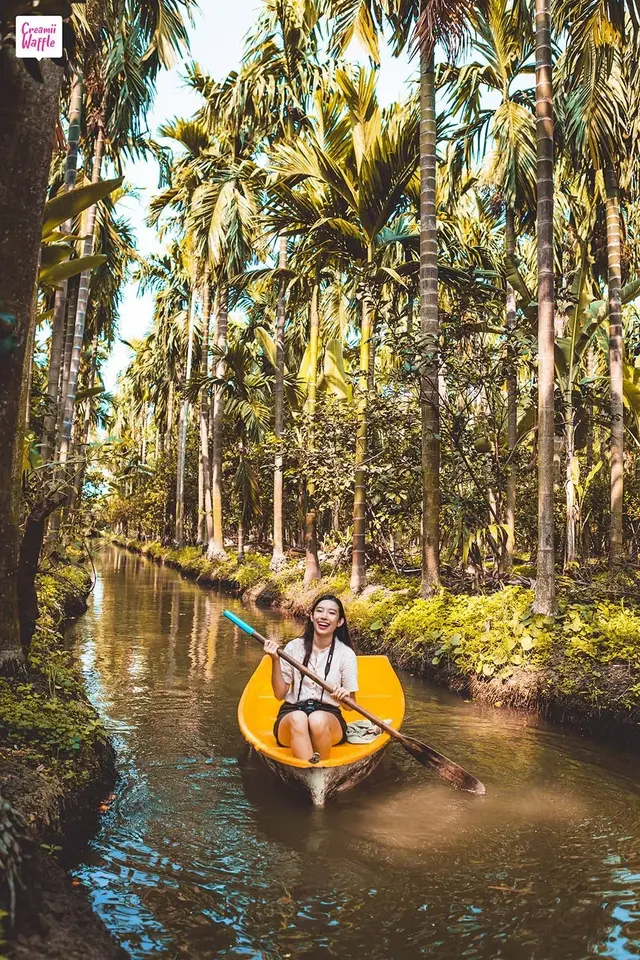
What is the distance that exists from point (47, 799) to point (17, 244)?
353cm

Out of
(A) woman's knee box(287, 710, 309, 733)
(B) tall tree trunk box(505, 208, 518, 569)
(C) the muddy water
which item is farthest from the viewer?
(B) tall tree trunk box(505, 208, 518, 569)

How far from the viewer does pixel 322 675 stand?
6.07 m

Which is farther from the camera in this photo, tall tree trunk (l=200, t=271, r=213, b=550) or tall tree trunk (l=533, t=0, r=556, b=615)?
tall tree trunk (l=200, t=271, r=213, b=550)

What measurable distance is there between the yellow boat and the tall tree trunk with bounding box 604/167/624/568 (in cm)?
571

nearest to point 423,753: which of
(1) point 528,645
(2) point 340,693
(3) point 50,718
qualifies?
(2) point 340,693

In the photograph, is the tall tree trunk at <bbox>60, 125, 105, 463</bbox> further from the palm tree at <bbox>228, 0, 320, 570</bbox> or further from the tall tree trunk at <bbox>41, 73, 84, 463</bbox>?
the palm tree at <bbox>228, 0, 320, 570</bbox>

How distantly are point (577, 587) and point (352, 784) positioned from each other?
5.73 metres

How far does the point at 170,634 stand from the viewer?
14164 millimetres

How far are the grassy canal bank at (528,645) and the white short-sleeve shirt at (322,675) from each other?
2851mm

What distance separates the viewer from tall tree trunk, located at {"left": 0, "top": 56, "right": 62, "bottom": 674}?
5.09 m

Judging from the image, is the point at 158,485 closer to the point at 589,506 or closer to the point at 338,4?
the point at 589,506

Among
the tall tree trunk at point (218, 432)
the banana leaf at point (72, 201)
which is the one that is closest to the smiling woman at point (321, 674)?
the banana leaf at point (72, 201)

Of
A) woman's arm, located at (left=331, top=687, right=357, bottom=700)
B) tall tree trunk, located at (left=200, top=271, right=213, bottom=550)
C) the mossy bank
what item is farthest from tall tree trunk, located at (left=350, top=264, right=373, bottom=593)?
tall tree trunk, located at (left=200, top=271, right=213, bottom=550)

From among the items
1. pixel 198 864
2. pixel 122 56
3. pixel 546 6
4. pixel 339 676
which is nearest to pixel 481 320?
pixel 546 6
